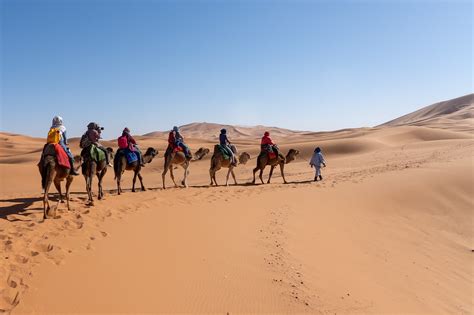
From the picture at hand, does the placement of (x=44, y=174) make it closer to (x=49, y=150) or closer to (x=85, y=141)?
(x=49, y=150)

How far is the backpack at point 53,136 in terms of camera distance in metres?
8.80

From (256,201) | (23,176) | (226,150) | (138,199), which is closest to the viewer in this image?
(138,199)

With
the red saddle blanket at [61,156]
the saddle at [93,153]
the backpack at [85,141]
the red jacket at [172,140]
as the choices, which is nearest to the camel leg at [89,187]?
the saddle at [93,153]

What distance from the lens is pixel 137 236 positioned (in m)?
7.54

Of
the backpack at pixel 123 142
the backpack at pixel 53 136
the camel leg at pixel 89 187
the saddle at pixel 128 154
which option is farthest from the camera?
the saddle at pixel 128 154

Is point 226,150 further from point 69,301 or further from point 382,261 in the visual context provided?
point 69,301

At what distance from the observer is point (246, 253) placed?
7121 mm

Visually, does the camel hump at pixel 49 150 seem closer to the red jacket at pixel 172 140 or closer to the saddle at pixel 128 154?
the saddle at pixel 128 154

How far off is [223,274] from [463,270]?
6.49m

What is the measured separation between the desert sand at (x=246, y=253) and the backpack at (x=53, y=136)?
1.76 meters

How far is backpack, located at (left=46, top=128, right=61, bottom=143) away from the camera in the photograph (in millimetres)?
8805

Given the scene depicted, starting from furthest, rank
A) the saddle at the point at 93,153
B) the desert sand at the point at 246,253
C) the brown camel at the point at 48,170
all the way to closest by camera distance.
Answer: the saddle at the point at 93,153 < the brown camel at the point at 48,170 < the desert sand at the point at 246,253

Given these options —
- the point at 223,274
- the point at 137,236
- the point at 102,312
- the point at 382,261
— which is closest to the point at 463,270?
the point at 382,261

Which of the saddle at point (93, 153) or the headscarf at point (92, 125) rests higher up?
the headscarf at point (92, 125)
